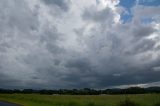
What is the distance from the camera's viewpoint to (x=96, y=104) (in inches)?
1738

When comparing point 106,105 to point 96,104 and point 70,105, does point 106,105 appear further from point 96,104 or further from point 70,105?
point 70,105

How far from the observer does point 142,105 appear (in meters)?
39.3

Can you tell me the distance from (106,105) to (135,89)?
2148 inches

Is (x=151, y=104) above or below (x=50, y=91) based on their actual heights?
below

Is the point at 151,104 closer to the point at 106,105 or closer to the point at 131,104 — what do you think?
the point at 131,104

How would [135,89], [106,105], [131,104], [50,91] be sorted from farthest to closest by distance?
1. [50,91]
2. [135,89]
3. [106,105]
4. [131,104]

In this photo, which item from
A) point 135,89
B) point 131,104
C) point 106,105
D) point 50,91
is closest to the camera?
point 131,104

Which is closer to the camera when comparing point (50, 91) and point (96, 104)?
→ point (96, 104)

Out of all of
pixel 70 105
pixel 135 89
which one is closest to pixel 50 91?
pixel 135 89

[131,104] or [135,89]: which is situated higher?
[135,89]

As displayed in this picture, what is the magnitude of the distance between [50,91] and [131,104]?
106624 mm

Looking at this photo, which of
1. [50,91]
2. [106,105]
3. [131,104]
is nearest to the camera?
[131,104]

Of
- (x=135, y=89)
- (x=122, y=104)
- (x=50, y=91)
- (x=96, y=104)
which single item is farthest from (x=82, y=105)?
(x=50, y=91)

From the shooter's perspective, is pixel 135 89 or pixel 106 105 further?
pixel 135 89
